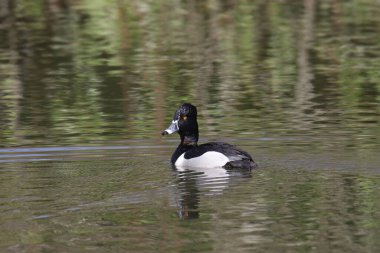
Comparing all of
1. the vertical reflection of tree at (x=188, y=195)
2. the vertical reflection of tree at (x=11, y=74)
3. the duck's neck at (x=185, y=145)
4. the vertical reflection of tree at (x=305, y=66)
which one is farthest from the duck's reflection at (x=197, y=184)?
the vertical reflection of tree at (x=305, y=66)

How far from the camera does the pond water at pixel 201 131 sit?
10.5 m

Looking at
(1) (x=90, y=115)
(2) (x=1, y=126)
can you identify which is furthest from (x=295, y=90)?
(2) (x=1, y=126)

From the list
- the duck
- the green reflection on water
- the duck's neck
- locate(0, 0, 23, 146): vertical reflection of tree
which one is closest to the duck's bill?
the duck

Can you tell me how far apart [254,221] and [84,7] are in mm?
26041

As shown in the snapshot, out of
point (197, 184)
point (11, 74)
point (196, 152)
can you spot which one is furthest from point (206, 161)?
point (11, 74)

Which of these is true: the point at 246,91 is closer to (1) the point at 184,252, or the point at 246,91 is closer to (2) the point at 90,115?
(2) the point at 90,115

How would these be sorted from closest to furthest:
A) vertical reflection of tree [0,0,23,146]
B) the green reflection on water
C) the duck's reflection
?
the duck's reflection
the green reflection on water
vertical reflection of tree [0,0,23,146]

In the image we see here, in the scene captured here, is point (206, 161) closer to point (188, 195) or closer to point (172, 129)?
point (172, 129)

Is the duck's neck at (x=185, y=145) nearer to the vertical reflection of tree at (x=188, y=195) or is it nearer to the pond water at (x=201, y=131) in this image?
the pond water at (x=201, y=131)

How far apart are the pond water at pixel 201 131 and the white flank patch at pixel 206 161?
0.42 feet

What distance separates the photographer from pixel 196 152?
1422 centimetres

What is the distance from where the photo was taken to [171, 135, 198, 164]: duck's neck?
1442 centimetres

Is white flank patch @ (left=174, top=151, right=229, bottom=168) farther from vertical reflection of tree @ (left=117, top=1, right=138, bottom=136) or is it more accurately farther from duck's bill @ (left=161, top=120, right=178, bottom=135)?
vertical reflection of tree @ (left=117, top=1, right=138, bottom=136)

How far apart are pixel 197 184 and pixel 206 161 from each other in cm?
117
